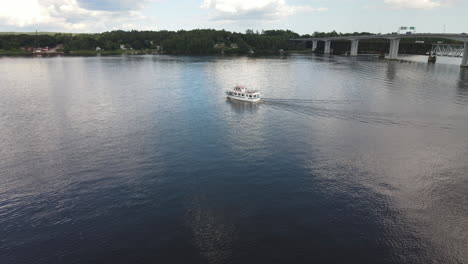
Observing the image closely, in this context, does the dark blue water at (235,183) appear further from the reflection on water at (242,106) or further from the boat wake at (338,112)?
the reflection on water at (242,106)

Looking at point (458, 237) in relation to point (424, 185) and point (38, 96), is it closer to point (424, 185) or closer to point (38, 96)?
point (424, 185)

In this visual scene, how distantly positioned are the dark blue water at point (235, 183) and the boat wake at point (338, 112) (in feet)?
1.77

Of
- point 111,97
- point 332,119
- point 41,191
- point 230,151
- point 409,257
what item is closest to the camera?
point 409,257

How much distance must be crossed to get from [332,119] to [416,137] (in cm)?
1857

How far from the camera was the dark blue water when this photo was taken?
1339 inches

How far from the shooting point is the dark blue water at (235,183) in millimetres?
34000

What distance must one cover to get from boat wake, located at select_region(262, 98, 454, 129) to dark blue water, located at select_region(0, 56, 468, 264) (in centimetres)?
54

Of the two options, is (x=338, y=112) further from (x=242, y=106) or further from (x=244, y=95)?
(x=244, y=95)

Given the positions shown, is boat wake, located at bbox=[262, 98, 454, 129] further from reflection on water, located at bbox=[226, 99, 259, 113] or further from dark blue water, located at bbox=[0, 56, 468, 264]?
reflection on water, located at bbox=[226, 99, 259, 113]

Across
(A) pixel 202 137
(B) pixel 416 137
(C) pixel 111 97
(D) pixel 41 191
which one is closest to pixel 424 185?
(B) pixel 416 137

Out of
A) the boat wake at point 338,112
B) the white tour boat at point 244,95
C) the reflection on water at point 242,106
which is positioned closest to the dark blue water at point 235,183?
the boat wake at point 338,112

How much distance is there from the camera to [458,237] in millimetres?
35375

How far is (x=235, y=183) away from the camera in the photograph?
46.6 metres

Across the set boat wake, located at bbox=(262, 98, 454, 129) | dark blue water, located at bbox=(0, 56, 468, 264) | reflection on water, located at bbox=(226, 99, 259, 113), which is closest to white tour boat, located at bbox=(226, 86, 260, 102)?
reflection on water, located at bbox=(226, 99, 259, 113)
